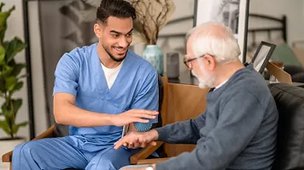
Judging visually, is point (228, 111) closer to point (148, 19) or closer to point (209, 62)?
point (209, 62)

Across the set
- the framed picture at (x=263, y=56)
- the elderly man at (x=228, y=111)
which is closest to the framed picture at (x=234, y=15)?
the framed picture at (x=263, y=56)

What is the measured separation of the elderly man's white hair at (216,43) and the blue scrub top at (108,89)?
2.27ft

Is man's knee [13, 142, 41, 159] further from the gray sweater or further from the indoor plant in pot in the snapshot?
the indoor plant in pot

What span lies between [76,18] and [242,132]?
2.20 m

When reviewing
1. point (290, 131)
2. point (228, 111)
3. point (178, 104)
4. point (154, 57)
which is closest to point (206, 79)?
point (228, 111)

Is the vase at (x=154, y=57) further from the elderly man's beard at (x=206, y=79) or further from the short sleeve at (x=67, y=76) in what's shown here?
the elderly man's beard at (x=206, y=79)

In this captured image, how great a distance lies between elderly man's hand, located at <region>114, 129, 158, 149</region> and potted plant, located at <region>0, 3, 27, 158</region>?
1.55m

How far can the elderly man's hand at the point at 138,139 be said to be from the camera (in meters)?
1.74

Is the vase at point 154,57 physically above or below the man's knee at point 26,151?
above

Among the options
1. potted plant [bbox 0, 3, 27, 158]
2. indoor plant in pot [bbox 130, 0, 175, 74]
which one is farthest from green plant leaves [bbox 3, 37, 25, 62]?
indoor plant in pot [bbox 130, 0, 175, 74]

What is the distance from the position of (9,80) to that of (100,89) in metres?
1.22

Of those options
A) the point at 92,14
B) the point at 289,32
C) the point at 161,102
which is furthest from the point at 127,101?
the point at 289,32

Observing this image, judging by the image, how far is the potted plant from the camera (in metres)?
2.99

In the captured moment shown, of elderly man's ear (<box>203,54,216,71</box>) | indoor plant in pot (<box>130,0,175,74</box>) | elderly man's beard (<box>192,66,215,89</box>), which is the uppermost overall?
indoor plant in pot (<box>130,0,175,74</box>)
